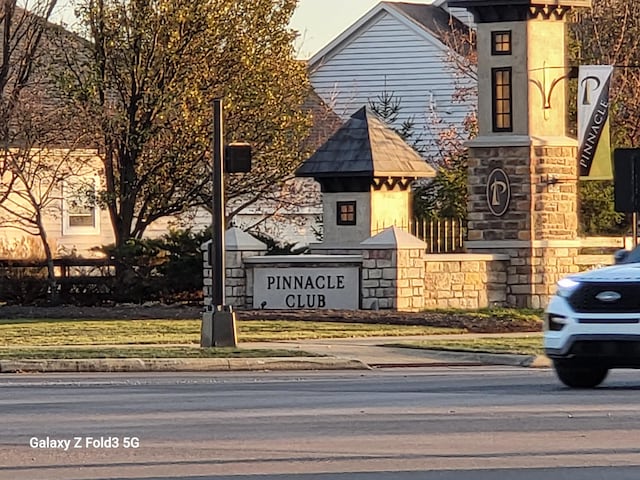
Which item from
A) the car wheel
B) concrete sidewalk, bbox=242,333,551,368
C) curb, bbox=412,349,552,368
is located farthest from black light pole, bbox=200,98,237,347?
the car wheel

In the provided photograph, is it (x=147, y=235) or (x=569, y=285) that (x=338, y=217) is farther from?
(x=569, y=285)

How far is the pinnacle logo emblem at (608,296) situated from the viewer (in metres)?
14.6

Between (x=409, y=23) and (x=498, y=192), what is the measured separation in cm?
2013

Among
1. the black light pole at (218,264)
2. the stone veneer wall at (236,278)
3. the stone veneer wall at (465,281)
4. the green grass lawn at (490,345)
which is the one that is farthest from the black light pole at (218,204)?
the stone veneer wall at (465,281)

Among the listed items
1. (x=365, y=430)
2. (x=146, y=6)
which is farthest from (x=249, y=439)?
(x=146, y=6)

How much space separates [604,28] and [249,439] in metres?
34.3

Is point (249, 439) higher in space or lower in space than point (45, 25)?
lower

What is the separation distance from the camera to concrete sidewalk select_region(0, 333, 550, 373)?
19.4 metres

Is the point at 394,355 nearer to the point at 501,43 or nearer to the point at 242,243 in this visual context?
the point at 242,243

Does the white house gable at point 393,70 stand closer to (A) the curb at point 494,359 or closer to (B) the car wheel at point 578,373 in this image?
(A) the curb at point 494,359

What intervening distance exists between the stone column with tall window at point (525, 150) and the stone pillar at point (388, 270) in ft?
8.63

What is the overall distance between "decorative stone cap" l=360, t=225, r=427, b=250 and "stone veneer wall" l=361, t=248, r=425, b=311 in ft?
0.22

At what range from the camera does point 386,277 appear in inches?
1169

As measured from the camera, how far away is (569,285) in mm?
14953
